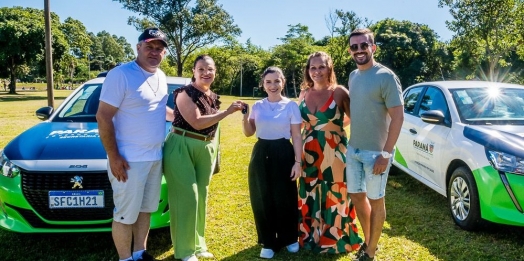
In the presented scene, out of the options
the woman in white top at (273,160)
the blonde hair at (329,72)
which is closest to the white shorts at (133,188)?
the woman in white top at (273,160)

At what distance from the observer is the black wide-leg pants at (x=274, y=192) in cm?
323

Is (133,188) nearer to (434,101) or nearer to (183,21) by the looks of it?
(434,101)

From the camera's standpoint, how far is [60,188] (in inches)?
122

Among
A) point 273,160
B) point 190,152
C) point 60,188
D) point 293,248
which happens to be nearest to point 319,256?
point 293,248

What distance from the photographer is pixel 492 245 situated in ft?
11.9

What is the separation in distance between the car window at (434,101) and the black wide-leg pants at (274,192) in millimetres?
2373

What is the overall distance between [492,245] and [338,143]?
182cm

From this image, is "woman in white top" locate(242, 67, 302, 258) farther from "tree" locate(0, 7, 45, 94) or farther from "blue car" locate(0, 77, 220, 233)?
"tree" locate(0, 7, 45, 94)

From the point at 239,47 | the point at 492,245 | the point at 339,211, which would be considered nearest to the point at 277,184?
the point at 339,211

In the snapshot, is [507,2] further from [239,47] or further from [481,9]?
[239,47]

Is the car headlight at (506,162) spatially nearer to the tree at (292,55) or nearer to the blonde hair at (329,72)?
the blonde hair at (329,72)

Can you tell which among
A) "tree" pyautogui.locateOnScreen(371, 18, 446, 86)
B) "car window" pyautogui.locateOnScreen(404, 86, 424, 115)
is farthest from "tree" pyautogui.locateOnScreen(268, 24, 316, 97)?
"car window" pyautogui.locateOnScreen(404, 86, 424, 115)

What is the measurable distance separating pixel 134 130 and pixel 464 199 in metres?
3.30

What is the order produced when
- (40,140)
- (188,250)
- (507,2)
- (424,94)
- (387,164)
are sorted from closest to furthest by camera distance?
(387,164)
(188,250)
(40,140)
(424,94)
(507,2)
